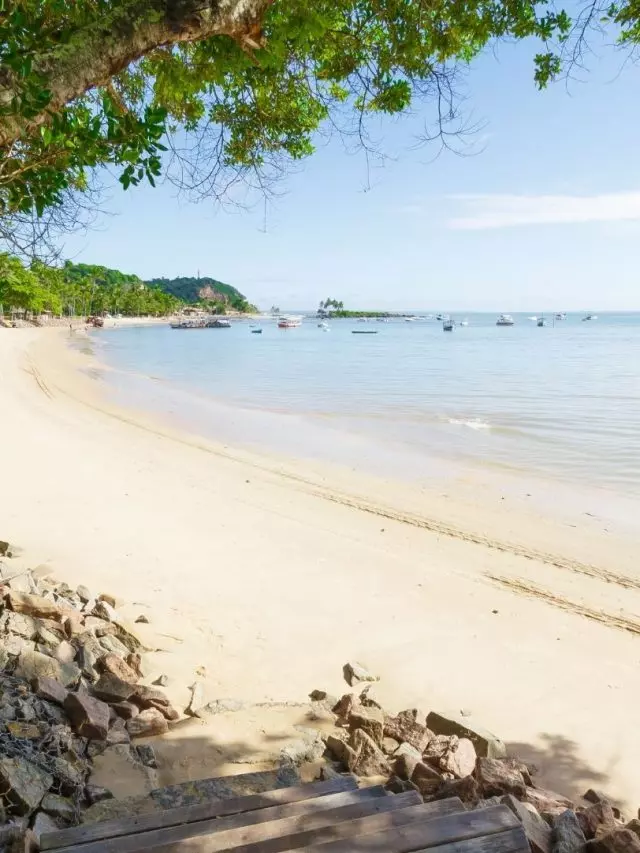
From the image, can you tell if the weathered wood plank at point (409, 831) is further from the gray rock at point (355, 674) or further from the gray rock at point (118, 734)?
the gray rock at point (355, 674)

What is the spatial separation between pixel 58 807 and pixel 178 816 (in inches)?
27.6

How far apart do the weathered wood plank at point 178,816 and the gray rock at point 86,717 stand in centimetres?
123

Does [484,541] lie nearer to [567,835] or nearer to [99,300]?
[567,835]

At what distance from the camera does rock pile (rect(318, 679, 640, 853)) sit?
10.3ft

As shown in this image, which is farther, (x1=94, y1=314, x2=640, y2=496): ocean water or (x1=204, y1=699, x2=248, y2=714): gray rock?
(x1=94, y1=314, x2=640, y2=496): ocean water

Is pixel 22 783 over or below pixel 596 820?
over

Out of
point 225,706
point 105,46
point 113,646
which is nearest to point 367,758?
point 225,706

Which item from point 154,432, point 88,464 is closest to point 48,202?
point 88,464

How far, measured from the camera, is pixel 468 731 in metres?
4.45

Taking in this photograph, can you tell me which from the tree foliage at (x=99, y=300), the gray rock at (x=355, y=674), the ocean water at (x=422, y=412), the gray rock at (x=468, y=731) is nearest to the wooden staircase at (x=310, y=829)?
the gray rock at (x=468, y=731)

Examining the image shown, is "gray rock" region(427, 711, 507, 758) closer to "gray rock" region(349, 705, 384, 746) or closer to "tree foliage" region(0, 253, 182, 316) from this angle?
"gray rock" region(349, 705, 384, 746)

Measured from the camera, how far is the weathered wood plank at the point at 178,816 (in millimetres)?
2529

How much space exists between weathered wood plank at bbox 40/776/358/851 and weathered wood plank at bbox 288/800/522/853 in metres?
0.47

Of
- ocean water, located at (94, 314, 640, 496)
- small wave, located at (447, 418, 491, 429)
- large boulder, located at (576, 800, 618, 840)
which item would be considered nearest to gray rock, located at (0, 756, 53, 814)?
large boulder, located at (576, 800, 618, 840)
